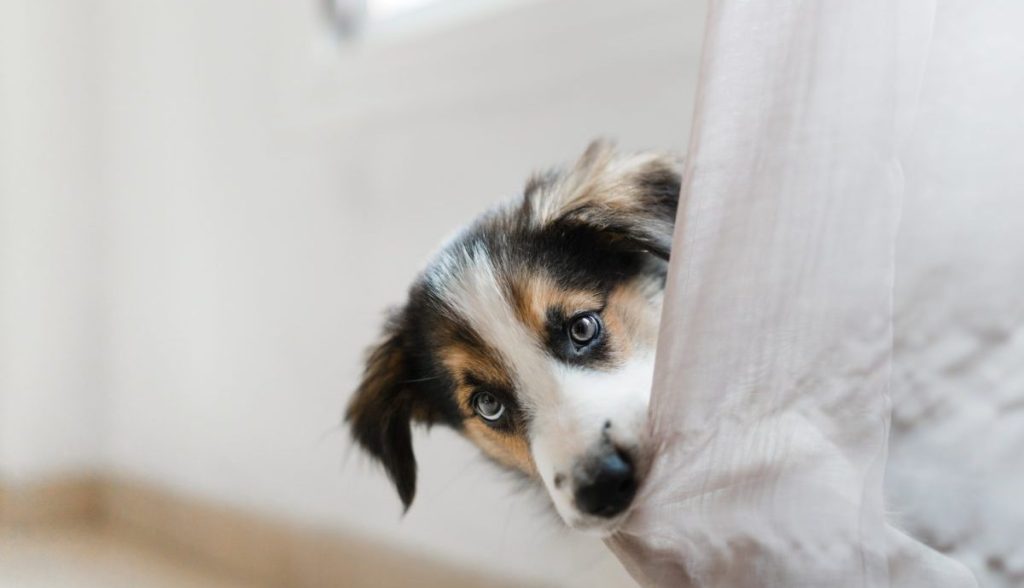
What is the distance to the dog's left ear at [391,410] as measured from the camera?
3.50 ft

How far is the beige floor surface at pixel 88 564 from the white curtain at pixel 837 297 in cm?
139

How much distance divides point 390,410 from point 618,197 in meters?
0.40

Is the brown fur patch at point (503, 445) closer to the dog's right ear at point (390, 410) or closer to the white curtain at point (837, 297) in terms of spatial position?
the dog's right ear at point (390, 410)

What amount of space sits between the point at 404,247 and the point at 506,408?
67 cm

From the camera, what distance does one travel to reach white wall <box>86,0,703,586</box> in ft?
4.20

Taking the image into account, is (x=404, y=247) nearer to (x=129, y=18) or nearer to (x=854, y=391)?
(x=854, y=391)

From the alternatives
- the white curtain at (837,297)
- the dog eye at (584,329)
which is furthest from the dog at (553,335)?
the white curtain at (837,297)

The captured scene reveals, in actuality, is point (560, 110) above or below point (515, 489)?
above

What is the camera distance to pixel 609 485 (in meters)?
0.75

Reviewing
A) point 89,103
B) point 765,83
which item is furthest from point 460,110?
point 89,103

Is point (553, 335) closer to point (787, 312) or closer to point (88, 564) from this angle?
point (787, 312)

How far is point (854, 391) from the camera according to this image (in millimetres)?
618

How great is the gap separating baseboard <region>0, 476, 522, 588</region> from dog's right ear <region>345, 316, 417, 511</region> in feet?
1.23

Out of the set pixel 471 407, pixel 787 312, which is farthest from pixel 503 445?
→ pixel 787 312
